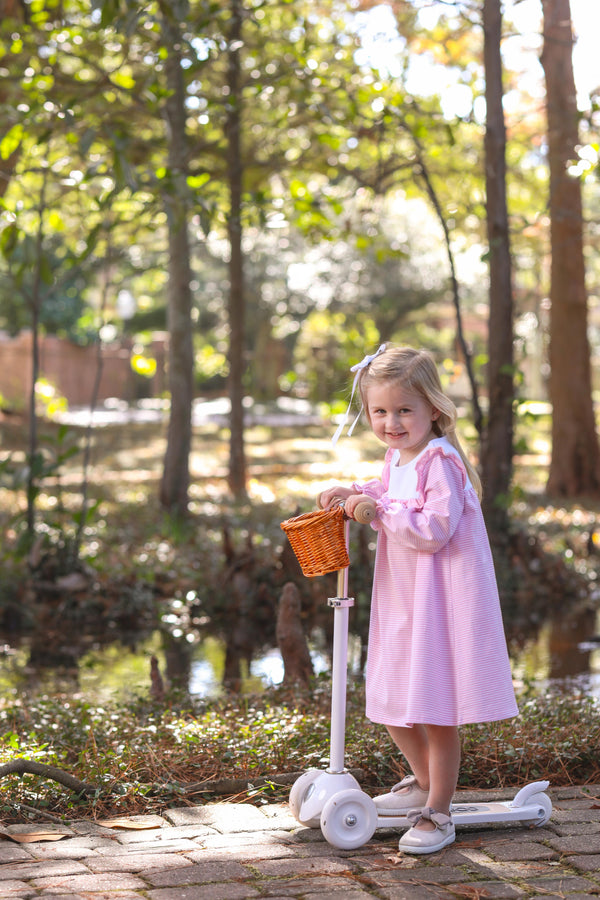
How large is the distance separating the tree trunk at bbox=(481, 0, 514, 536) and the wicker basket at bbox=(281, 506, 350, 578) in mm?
4628

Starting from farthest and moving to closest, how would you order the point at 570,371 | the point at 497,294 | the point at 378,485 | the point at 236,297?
the point at 570,371
the point at 236,297
the point at 497,294
the point at 378,485

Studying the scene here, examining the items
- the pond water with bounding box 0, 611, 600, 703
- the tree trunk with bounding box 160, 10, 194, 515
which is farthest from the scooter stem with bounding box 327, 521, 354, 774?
the tree trunk with bounding box 160, 10, 194, 515

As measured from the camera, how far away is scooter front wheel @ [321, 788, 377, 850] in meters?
3.06

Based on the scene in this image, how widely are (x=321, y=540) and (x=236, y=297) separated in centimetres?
917

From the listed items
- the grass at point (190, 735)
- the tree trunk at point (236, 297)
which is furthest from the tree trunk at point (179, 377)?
the tree trunk at point (236, 297)

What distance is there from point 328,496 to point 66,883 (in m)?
1.25

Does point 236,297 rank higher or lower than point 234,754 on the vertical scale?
higher

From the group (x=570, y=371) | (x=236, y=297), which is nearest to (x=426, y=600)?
(x=236, y=297)

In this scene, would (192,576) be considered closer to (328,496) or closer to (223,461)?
(328,496)

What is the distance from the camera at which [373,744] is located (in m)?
3.97

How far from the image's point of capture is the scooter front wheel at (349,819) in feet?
10.0

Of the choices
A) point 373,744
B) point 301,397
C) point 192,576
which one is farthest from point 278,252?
point 373,744

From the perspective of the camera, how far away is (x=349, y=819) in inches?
122

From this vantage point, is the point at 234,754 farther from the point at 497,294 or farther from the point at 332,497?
the point at 497,294
